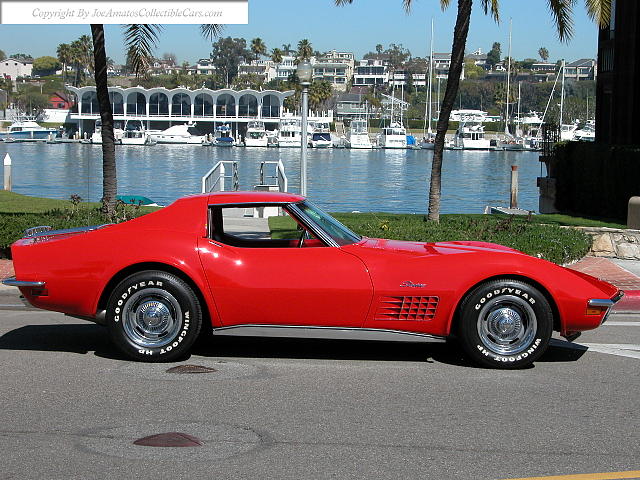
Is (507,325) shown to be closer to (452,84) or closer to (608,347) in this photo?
(608,347)

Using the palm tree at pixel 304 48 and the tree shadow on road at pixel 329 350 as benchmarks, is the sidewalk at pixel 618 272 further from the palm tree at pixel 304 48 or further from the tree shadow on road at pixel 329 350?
the palm tree at pixel 304 48

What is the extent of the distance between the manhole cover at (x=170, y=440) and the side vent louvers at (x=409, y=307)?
2278mm

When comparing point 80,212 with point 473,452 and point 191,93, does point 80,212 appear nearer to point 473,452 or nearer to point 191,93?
point 473,452

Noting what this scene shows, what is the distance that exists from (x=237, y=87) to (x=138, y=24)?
143m

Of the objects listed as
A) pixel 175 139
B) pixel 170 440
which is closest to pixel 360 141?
pixel 175 139

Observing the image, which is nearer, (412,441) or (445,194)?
(412,441)

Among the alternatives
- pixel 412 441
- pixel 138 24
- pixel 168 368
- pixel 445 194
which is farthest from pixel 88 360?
pixel 445 194

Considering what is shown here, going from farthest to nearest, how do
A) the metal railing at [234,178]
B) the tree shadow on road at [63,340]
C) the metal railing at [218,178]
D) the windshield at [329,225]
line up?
1. the metal railing at [234,178]
2. the metal railing at [218,178]
3. the tree shadow on road at [63,340]
4. the windshield at [329,225]

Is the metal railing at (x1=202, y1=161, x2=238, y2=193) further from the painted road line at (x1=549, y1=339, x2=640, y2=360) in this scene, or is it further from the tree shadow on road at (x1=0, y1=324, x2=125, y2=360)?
the painted road line at (x1=549, y1=339, x2=640, y2=360)

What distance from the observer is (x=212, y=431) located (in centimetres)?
591

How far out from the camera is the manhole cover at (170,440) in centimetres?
564

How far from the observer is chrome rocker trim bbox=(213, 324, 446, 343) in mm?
7559

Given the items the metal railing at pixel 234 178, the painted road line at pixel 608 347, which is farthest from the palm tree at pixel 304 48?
the painted road line at pixel 608 347

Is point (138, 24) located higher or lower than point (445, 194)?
higher
